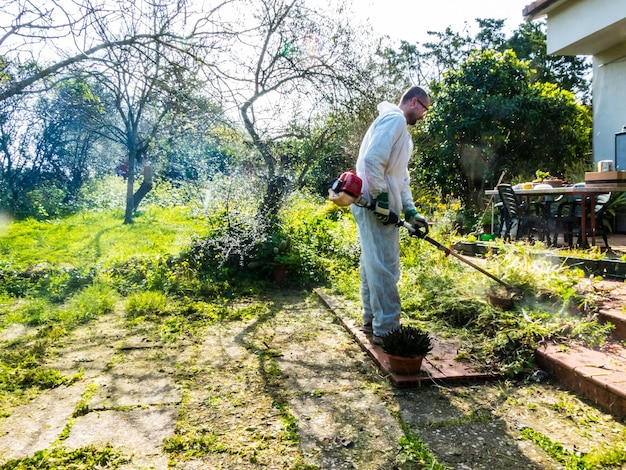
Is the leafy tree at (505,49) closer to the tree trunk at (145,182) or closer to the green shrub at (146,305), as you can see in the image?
the tree trunk at (145,182)

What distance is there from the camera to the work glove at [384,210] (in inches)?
124

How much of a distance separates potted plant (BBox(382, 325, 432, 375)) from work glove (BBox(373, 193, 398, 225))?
2.48ft

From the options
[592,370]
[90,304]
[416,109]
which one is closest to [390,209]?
[416,109]

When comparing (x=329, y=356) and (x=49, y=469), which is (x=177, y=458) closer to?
(x=49, y=469)

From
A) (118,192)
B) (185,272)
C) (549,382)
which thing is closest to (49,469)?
(549,382)

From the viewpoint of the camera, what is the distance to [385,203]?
321 cm

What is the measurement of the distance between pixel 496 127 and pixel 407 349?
7.75 meters

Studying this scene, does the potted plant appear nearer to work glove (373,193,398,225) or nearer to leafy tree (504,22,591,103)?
work glove (373,193,398,225)

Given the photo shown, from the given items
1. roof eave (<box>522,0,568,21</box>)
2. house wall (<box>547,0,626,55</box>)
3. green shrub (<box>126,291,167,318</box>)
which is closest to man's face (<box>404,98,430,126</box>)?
green shrub (<box>126,291,167,318</box>)

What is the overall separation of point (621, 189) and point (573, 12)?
5.39 meters

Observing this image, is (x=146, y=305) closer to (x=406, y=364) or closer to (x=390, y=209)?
(x=390, y=209)

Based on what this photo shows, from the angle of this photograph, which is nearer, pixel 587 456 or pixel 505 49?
pixel 587 456

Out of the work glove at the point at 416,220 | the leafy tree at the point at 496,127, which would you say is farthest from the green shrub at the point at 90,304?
the leafy tree at the point at 496,127

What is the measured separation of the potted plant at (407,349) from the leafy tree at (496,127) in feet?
24.0
